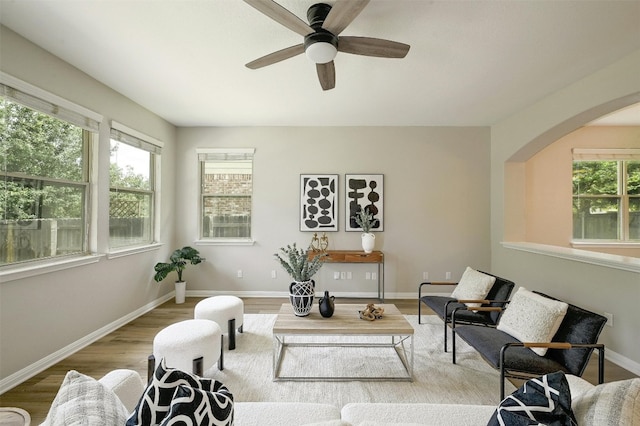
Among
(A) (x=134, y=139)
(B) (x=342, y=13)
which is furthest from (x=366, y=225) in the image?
(A) (x=134, y=139)

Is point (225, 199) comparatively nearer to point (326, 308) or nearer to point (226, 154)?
point (226, 154)

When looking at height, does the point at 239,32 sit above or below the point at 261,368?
above

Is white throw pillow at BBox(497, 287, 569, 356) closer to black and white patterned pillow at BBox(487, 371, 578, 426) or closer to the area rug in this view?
the area rug

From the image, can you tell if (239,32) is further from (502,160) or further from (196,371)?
(502,160)

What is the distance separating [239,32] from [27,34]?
175 cm

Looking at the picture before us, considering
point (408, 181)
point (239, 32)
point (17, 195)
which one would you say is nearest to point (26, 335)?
point (17, 195)

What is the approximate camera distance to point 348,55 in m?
2.55

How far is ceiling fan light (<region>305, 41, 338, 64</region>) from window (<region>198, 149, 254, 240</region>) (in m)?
2.92

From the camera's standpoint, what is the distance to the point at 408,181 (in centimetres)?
463

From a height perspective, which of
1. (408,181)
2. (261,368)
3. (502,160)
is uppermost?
(502,160)

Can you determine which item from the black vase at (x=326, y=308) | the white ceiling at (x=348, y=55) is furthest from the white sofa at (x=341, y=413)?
the white ceiling at (x=348, y=55)

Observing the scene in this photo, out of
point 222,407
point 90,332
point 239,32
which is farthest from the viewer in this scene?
point 90,332

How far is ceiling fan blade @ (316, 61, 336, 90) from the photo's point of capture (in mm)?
2264

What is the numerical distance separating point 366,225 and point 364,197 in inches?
19.1
